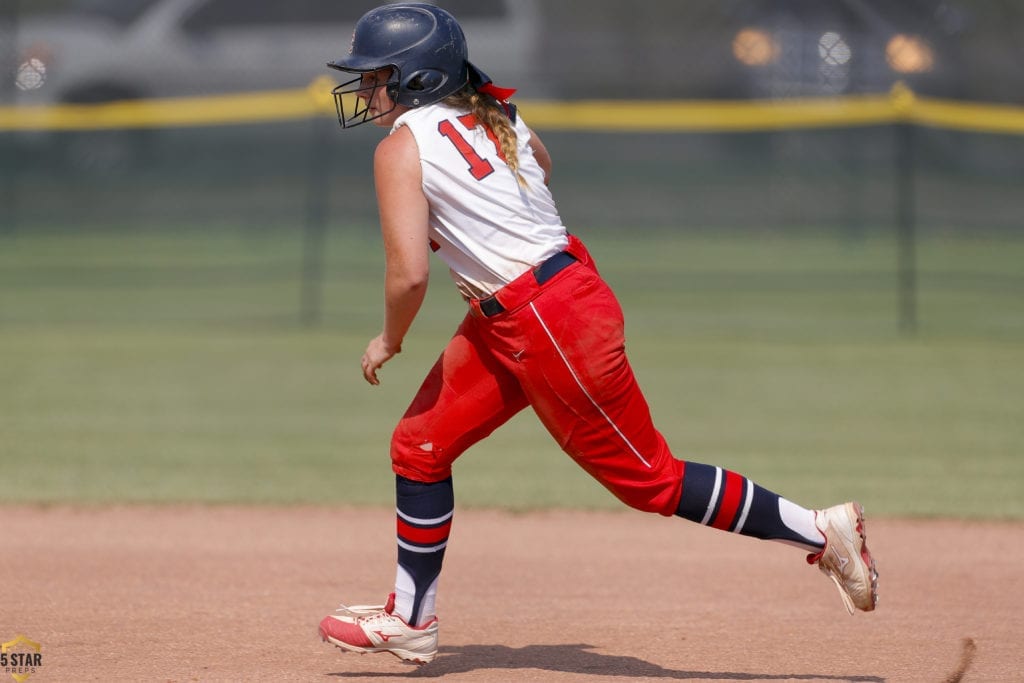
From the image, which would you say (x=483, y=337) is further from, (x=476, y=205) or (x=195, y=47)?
(x=195, y=47)

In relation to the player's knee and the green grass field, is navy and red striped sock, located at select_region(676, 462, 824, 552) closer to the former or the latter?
the player's knee

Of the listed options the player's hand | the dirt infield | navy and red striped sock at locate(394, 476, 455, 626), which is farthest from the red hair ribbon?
the dirt infield

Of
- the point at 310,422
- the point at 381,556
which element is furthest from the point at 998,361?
the point at 381,556

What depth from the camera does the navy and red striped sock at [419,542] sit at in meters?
4.18

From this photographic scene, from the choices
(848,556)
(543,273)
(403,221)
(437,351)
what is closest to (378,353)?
(403,221)

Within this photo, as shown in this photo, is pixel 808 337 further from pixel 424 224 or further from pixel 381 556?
pixel 424 224

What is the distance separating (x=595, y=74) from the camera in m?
16.6

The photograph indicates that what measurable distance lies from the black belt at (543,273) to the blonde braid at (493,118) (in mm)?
246

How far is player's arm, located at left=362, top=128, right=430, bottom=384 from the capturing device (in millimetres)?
3885

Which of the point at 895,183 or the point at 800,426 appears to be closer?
the point at 800,426

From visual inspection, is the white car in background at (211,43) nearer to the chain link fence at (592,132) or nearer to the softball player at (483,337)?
the chain link fence at (592,132)

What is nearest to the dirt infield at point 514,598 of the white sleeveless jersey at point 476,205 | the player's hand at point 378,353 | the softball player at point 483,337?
the softball player at point 483,337

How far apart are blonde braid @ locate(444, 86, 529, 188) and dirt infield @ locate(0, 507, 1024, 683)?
159cm

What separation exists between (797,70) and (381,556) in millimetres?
11748
